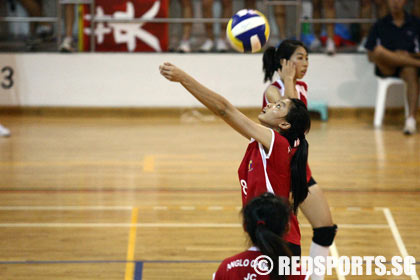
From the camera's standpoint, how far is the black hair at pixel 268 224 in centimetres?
252

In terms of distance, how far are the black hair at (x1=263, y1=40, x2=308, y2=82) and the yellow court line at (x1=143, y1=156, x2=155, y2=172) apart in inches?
118

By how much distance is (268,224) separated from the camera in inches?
101

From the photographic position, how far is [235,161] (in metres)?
7.62

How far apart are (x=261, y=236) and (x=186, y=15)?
8.15 m

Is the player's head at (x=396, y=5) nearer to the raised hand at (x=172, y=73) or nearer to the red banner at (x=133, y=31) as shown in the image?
the red banner at (x=133, y=31)

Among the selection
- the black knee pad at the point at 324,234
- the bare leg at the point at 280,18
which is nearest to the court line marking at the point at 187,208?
the black knee pad at the point at 324,234

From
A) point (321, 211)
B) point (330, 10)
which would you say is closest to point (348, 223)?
point (321, 211)

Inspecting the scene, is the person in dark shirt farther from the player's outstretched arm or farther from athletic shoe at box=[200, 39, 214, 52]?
the player's outstretched arm

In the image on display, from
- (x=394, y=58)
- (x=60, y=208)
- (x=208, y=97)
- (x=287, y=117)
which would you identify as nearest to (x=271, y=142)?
(x=287, y=117)

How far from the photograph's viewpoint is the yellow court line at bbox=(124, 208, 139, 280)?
445cm

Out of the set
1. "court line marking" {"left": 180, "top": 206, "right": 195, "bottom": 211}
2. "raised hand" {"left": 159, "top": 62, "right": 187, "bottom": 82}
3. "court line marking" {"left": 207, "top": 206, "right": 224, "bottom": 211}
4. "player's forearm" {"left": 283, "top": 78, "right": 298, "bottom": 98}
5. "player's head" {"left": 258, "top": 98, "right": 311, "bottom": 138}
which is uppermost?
"raised hand" {"left": 159, "top": 62, "right": 187, "bottom": 82}

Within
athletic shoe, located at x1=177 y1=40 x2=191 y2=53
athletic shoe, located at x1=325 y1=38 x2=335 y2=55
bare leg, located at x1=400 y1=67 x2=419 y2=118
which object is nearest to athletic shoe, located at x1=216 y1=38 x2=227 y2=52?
athletic shoe, located at x1=177 y1=40 x2=191 y2=53

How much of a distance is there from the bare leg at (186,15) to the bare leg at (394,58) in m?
2.81

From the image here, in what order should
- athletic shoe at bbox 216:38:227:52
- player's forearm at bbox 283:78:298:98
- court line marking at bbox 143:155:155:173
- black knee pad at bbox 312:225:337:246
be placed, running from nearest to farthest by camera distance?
1. black knee pad at bbox 312:225:337:246
2. player's forearm at bbox 283:78:298:98
3. court line marking at bbox 143:155:155:173
4. athletic shoe at bbox 216:38:227:52
